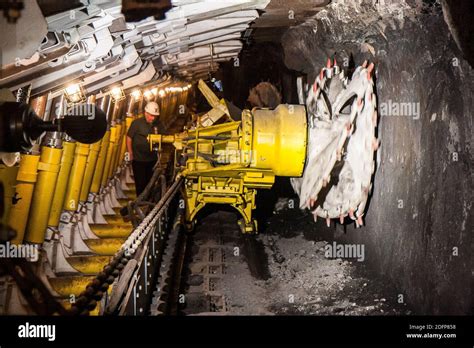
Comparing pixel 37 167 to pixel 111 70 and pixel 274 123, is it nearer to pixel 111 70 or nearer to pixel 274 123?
pixel 111 70

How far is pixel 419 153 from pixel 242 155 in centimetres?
215

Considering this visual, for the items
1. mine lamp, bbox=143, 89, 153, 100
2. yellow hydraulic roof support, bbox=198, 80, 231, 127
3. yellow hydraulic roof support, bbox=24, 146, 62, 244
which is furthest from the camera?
mine lamp, bbox=143, 89, 153, 100

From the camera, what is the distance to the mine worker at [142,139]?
285 inches

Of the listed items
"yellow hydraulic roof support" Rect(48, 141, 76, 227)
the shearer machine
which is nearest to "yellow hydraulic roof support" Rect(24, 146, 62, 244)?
"yellow hydraulic roof support" Rect(48, 141, 76, 227)

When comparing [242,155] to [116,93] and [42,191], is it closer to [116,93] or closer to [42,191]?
[42,191]

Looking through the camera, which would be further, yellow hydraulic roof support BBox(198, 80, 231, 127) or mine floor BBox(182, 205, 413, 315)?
yellow hydraulic roof support BBox(198, 80, 231, 127)

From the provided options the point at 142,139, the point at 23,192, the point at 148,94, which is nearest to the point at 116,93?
the point at 142,139

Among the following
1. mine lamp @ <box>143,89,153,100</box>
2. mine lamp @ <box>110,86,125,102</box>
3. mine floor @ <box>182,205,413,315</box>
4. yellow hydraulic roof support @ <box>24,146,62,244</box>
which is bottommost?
mine floor @ <box>182,205,413,315</box>

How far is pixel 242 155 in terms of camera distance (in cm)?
554

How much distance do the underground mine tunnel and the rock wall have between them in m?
0.02

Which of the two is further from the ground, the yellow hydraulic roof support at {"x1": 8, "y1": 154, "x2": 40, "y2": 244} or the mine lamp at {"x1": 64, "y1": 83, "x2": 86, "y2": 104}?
the mine lamp at {"x1": 64, "y1": 83, "x2": 86, "y2": 104}

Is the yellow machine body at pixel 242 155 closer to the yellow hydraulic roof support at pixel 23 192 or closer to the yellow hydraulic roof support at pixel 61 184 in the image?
the yellow hydraulic roof support at pixel 61 184

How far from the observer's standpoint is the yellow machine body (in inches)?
213

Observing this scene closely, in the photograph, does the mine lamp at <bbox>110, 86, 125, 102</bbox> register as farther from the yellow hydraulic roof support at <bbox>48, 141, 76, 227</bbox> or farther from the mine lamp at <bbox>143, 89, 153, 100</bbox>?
the mine lamp at <bbox>143, 89, 153, 100</bbox>
